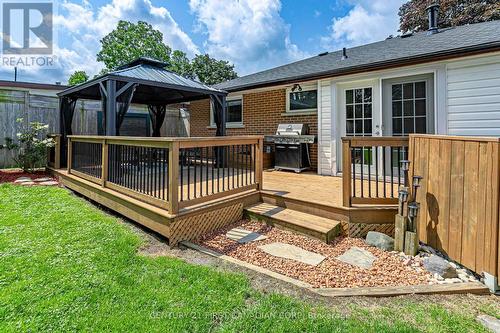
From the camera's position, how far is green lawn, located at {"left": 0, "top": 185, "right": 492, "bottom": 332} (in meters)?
1.95

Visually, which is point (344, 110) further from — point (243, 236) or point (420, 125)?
point (243, 236)

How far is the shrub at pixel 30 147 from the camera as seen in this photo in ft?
25.7

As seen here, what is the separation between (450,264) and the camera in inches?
113

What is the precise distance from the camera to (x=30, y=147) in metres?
7.98

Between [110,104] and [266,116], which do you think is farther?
[266,116]

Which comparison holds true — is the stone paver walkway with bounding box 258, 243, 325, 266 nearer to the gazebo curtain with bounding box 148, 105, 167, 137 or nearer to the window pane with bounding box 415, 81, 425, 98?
the window pane with bounding box 415, 81, 425, 98

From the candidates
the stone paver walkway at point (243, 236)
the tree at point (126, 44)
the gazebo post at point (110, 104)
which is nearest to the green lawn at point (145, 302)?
the stone paver walkway at point (243, 236)

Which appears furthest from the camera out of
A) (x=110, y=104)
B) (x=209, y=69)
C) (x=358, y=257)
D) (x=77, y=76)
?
(x=209, y=69)

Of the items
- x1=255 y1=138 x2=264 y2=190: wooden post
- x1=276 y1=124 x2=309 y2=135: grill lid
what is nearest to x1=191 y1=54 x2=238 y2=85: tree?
x1=276 y1=124 x2=309 y2=135: grill lid

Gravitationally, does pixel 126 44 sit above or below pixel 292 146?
above

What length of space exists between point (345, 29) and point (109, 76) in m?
10.5

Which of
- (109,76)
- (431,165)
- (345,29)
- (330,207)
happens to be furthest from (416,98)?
(345,29)

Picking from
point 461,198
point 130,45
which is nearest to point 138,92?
point 461,198
